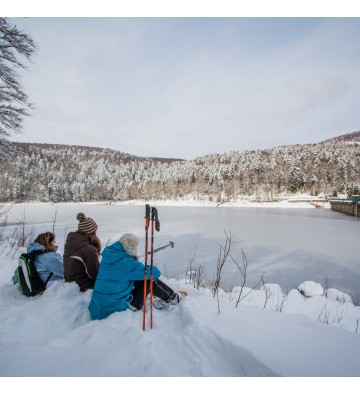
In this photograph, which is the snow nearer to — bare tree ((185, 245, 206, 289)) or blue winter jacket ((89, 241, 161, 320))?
blue winter jacket ((89, 241, 161, 320))

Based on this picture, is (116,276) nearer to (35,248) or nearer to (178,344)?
(178,344)

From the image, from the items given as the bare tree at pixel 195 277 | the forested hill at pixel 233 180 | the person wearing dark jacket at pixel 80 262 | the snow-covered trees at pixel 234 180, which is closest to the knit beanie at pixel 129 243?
the person wearing dark jacket at pixel 80 262

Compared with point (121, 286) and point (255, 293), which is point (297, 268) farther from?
point (121, 286)

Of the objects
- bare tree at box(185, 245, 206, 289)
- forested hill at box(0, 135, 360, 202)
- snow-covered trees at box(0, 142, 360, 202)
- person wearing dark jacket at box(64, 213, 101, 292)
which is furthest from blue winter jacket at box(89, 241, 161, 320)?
snow-covered trees at box(0, 142, 360, 202)

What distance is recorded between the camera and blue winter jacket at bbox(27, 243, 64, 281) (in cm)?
359

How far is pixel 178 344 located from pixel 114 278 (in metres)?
0.96

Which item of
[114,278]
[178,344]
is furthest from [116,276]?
[178,344]

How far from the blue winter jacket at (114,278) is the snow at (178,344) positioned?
0.14m

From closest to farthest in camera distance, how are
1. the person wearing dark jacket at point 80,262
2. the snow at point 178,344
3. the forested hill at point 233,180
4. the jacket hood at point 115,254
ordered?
the snow at point 178,344 < the jacket hood at point 115,254 < the person wearing dark jacket at point 80,262 < the forested hill at point 233,180

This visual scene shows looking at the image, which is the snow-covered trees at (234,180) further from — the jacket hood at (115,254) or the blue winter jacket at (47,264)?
the jacket hood at (115,254)

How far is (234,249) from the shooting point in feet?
36.8

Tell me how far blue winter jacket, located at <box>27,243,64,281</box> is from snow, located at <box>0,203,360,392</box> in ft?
2.03

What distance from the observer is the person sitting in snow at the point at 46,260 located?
3.60 meters

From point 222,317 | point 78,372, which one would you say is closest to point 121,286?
point 78,372
